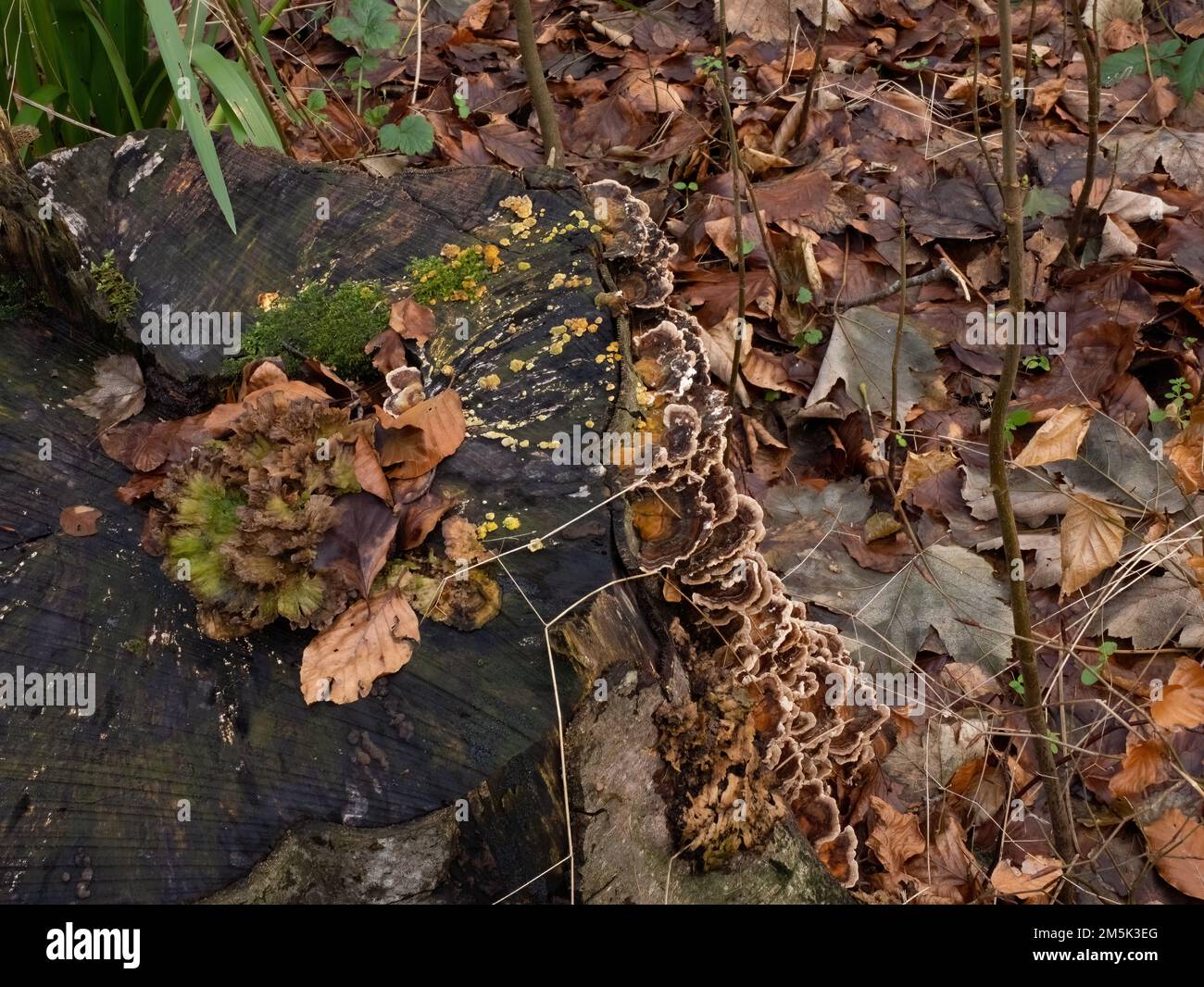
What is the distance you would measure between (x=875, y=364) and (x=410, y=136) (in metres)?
2.25

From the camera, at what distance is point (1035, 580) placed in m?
3.50

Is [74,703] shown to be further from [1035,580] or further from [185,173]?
[1035,580]

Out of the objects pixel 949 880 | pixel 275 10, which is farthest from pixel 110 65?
pixel 949 880

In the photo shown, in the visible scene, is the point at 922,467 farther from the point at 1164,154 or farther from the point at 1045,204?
the point at 1164,154

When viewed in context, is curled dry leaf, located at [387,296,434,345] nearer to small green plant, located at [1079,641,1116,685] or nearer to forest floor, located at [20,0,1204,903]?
forest floor, located at [20,0,1204,903]

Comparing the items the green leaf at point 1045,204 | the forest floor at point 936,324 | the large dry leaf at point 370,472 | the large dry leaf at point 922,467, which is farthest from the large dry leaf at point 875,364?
the large dry leaf at point 370,472

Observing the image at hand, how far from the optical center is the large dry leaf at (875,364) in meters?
3.96

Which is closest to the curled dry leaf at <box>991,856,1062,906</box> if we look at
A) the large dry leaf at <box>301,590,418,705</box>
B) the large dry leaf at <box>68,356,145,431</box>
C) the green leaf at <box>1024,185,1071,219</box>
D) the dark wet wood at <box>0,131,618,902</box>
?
the dark wet wood at <box>0,131,618,902</box>

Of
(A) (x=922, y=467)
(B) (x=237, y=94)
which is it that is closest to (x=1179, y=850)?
(A) (x=922, y=467)

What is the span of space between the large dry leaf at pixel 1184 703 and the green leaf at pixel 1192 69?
2.58 meters

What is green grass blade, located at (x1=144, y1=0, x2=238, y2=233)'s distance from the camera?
2598mm

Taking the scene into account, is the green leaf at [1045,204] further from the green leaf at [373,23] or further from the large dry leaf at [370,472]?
the large dry leaf at [370,472]
